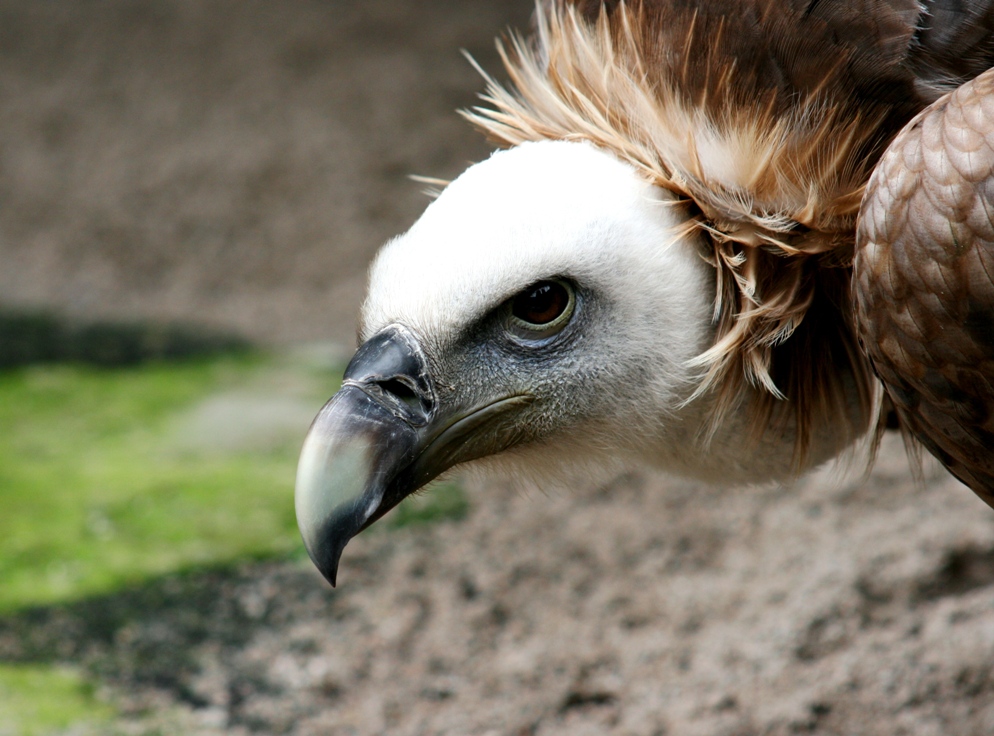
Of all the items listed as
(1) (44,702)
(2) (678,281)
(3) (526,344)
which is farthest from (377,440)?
(1) (44,702)

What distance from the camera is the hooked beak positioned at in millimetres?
1754

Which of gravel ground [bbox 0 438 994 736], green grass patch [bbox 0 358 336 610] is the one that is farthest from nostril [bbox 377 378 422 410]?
green grass patch [bbox 0 358 336 610]

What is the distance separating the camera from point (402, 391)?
6.17ft

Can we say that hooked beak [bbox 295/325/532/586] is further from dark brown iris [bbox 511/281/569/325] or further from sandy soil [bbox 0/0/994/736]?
sandy soil [bbox 0/0/994/736]

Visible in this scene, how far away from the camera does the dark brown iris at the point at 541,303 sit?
1950mm

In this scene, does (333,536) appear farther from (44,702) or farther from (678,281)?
(44,702)

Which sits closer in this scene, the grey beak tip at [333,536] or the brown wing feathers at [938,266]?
the brown wing feathers at [938,266]

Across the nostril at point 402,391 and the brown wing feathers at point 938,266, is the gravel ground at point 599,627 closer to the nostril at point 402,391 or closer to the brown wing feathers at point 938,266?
the nostril at point 402,391

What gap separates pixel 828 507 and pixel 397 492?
227 cm

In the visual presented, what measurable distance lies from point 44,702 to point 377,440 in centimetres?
161

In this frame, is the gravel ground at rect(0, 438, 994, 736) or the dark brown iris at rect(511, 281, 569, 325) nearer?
the dark brown iris at rect(511, 281, 569, 325)

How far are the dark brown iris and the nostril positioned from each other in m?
0.24

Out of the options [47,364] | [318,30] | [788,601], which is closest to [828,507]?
[788,601]

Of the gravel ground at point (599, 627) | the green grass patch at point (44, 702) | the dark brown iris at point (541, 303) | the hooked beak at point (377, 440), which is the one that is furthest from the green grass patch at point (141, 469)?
the dark brown iris at point (541, 303)
